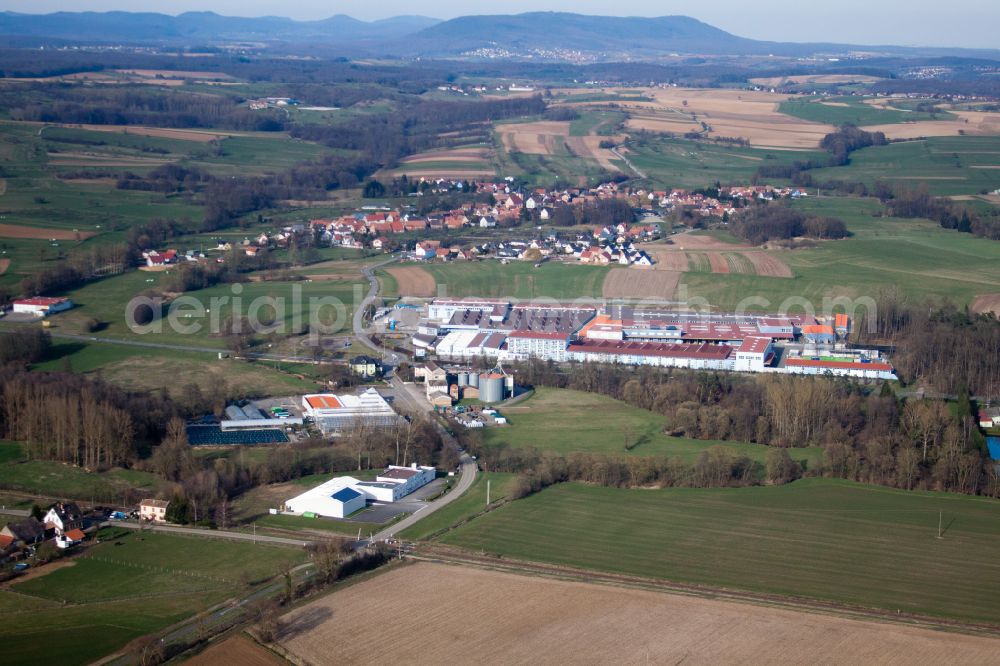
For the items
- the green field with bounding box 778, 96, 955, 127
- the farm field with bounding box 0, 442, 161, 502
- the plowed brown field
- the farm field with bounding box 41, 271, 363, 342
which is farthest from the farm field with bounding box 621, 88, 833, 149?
the farm field with bounding box 0, 442, 161, 502

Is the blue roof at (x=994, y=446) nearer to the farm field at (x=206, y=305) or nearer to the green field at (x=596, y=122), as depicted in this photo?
the farm field at (x=206, y=305)

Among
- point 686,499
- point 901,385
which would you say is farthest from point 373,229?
point 686,499

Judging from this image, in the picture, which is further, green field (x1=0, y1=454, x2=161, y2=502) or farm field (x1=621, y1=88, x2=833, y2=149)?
farm field (x1=621, y1=88, x2=833, y2=149)

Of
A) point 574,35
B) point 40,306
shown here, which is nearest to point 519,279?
point 40,306

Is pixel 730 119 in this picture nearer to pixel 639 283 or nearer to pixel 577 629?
pixel 639 283

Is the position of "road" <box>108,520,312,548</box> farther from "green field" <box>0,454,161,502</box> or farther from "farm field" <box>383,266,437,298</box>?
"farm field" <box>383,266,437,298</box>
